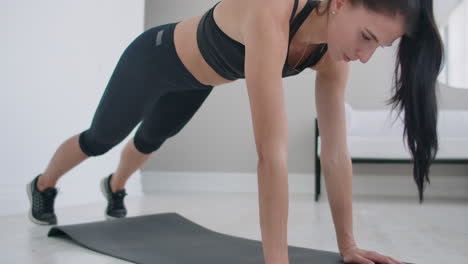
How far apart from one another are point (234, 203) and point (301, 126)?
1.24m

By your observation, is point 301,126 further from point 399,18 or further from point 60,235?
point 399,18

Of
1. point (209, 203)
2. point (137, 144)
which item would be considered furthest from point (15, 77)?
point (209, 203)

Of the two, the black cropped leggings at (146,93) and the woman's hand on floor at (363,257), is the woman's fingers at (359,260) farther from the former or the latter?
the black cropped leggings at (146,93)

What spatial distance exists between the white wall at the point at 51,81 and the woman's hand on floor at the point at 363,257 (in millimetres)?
1824

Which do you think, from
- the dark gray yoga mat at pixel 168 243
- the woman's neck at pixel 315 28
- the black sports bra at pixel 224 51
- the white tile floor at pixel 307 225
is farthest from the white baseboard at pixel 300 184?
the woman's neck at pixel 315 28

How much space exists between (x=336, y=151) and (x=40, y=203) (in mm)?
1318

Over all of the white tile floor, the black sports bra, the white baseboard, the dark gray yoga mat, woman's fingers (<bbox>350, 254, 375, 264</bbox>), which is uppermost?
the black sports bra

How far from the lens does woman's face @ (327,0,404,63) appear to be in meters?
1.07

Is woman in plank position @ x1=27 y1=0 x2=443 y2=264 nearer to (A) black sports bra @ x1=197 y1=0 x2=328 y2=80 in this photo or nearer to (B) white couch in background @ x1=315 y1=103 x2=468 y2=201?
(A) black sports bra @ x1=197 y1=0 x2=328 y2=80

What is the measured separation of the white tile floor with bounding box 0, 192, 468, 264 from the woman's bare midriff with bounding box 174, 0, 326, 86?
24.3 inches

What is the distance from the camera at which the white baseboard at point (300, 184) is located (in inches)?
159

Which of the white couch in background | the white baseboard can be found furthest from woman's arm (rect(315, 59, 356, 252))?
the white baseboard

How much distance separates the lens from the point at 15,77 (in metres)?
2.54

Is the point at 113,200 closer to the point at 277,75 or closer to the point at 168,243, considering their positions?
the point at 168,243
